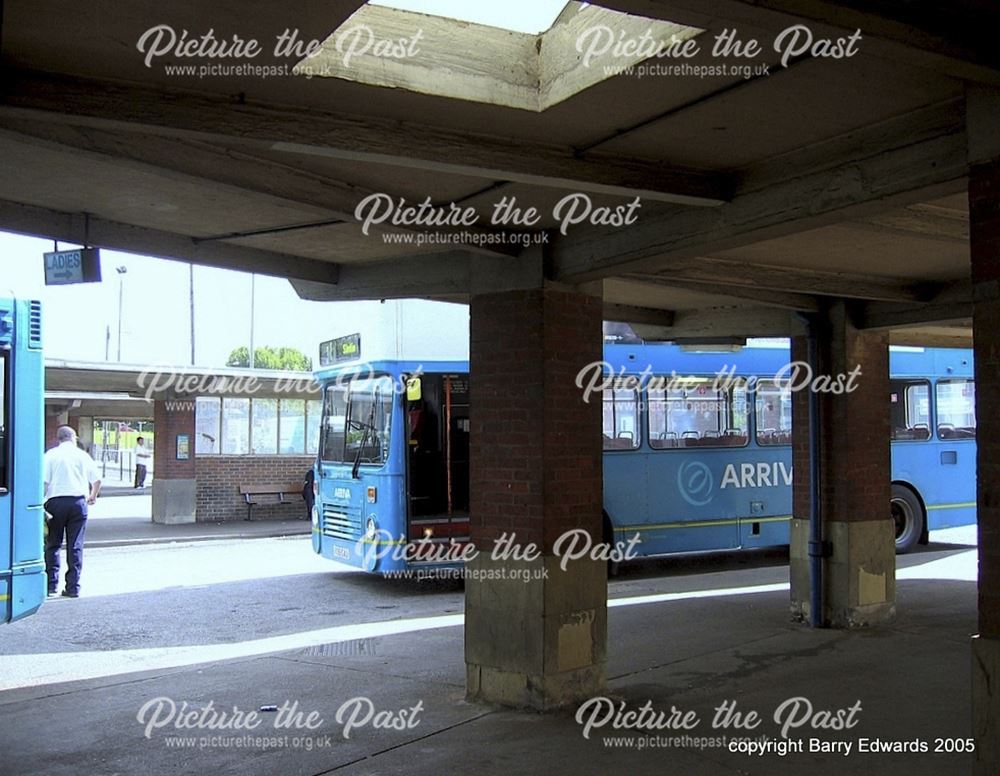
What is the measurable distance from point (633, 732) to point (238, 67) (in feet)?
15.0

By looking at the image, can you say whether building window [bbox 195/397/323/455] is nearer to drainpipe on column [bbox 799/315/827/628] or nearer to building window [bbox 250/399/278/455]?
building window [bbox 250/399/278/455]

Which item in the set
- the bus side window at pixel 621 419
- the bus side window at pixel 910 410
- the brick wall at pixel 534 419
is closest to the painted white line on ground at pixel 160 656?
the brick wall at pixel 534 419

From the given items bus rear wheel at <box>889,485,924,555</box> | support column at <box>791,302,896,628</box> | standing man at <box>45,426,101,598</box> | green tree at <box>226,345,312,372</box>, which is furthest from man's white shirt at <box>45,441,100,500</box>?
green tree at <box>226,345,312,372</box>

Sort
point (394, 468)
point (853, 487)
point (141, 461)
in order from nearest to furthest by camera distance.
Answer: point (853, 487), point (394, 468), point (141, 461)

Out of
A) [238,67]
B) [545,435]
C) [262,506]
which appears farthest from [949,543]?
[238,67]

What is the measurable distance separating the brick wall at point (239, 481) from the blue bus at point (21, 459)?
46.3 feet

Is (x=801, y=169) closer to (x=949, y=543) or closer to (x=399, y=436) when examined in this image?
(x=399, y=436)

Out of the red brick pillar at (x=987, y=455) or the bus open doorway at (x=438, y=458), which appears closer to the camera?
the red brick pillar at (x=987, y=455)

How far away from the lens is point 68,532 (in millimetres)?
11391

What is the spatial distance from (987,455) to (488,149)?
280 cm

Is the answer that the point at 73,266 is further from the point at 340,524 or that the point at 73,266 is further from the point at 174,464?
the point at 174,464

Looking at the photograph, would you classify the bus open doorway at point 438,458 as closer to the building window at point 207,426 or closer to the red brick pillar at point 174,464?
the red brick pillar at point 174,464

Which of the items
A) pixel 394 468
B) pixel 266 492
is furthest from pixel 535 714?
pixel 266 492

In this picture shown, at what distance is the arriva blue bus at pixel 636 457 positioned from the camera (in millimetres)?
12023
